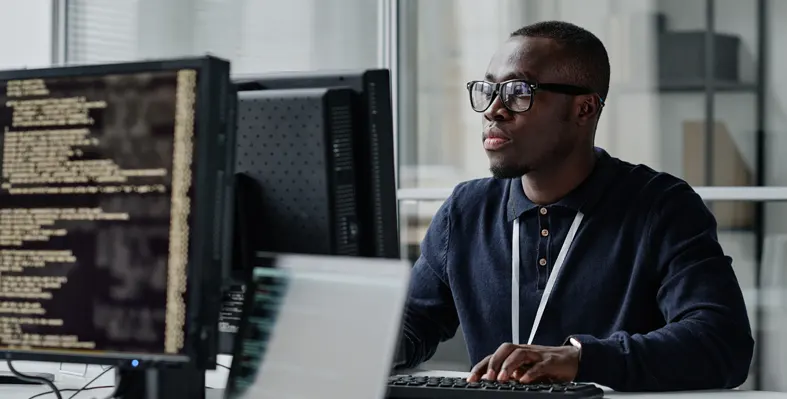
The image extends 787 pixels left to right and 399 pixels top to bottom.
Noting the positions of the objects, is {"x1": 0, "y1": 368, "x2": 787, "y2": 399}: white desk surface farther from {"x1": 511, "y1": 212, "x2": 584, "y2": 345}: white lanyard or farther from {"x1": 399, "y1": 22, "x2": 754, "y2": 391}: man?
{"x1": 511, "y1": 212, "x2": 584, "y2": 345}: white lanyard

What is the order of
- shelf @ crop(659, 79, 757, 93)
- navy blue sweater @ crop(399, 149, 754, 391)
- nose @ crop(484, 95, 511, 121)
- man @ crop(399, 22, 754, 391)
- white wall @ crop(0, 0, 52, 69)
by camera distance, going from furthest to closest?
white wall @ crop(0, 0, 52, 69), shelf @ crop(659, 79, 757, 93), nose @ crop(484, 95, 511, 121), man @ crop(399, 22, 754, 391), navy blue sweater @ crop(399, 149, 754, 391)

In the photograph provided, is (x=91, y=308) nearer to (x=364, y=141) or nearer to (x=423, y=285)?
(x=364, y=141)

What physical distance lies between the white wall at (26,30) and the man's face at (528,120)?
2.63m

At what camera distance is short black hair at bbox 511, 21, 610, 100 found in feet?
7.23

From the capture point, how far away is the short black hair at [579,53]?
221 cm

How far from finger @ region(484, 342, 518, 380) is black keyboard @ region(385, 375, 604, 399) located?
7 cm

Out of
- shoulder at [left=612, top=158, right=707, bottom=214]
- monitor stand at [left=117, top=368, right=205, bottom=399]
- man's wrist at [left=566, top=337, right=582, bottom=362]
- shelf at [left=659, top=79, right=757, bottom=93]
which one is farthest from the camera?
shelf at [left=659, top=79, right=757, bottom=93]

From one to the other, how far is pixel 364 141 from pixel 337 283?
28 centimetres

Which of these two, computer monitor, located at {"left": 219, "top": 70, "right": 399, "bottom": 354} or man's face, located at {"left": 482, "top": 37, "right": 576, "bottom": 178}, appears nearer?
computer monitor, located at {"left": 219, "top": 70, "right": 399, "bottom": 354}

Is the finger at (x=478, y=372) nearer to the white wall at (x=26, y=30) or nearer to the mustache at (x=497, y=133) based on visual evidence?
the mustache at (x=497, y=133)

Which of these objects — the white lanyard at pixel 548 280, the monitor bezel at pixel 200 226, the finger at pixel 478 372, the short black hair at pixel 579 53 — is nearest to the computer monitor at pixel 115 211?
the monitor bezel at pixel 200 226

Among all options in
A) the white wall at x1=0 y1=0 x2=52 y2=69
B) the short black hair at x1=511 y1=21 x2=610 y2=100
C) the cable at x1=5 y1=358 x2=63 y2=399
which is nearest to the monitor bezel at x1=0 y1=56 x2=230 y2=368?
the cable at x1=5 y1=358 x2=63 y2=399

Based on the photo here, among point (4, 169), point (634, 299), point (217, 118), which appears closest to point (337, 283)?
point (217, 118)

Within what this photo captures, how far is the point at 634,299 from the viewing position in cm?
200
